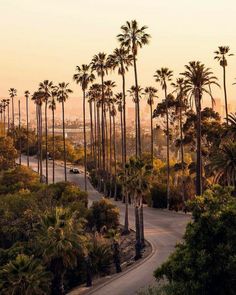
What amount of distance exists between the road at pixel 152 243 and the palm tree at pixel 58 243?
2960mm

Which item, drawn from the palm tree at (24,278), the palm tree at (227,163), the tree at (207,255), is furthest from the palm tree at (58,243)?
the tree at (207,255)

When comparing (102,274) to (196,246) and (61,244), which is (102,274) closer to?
(61,244)

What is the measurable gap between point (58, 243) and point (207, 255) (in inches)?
626

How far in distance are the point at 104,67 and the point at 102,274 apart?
4167 centimetres

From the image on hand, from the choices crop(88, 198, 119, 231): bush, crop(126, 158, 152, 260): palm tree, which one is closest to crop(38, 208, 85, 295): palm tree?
crop(126, 158, 152, 260): palm tree

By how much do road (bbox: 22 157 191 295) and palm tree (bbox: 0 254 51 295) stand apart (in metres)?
3.61

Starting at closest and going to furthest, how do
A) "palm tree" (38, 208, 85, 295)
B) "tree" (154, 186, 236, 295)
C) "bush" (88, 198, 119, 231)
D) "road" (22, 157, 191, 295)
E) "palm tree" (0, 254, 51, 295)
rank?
"tree" (154, 186, 236, 295)
"palm tree" (0, 254, 51, 295)
"road" (22, 157, 191, 295)
"palm tree" (38, 208, 85, 295)
"bush" (88, 198, 119, 231)

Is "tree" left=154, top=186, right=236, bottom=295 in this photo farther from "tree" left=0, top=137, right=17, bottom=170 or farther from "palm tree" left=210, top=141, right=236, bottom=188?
"tree" left=0, top=137, right=17, bottom=170

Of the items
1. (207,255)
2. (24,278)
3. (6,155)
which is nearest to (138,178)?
(24,278)

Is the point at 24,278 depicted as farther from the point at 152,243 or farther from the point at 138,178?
the point at 152,243

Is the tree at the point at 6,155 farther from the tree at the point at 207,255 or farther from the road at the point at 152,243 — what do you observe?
the tree at the point at 207,255

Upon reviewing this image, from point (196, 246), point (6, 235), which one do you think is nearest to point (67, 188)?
point (6, 235)

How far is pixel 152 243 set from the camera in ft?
158

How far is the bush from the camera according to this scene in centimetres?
5562
